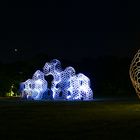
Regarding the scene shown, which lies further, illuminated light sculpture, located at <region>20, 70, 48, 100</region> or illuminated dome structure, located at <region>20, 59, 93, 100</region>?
illuminated light sculpture, located at <region>20, 70, 48, 100</region>

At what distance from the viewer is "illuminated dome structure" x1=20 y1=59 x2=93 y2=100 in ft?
137

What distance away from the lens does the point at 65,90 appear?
4259 centimetres

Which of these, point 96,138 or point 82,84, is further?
point 82,84

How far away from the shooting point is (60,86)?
43281 mm

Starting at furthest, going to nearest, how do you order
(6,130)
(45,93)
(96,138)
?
(45,93), (6,130), (96,138)

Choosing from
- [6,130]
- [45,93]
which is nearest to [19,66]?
[45,93]

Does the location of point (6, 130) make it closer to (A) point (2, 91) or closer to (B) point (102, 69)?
(A) point (2, 91)

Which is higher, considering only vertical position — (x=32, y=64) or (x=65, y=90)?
(x=32, y=64)

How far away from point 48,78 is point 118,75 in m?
11.6

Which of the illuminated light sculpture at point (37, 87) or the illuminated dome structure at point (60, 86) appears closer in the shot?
the illuminated dome structure at point (60, 86)

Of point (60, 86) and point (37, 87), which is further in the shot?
point (37, 87)

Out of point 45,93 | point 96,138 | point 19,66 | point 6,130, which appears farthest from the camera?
point 19,66

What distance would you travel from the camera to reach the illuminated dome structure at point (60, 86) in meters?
41.6

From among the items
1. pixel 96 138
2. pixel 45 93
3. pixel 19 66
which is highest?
pixel 19 66
